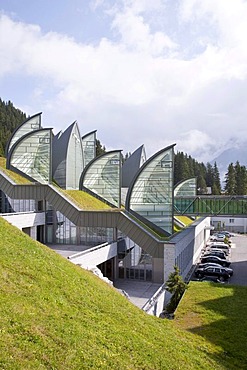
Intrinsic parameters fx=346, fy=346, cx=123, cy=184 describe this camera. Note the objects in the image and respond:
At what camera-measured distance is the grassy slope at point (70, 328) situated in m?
7.20

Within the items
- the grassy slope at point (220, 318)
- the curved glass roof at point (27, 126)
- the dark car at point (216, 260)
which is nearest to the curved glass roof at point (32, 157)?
the curved glass roof at point (27, 126)

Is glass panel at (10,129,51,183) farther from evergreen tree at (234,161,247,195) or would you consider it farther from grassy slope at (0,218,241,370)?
evergreen tree at (234,161,247,195)

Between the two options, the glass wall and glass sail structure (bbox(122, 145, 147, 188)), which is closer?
the glass wall

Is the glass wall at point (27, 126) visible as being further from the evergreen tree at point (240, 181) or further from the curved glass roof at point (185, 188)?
the evergreen tree at point (240, 181)

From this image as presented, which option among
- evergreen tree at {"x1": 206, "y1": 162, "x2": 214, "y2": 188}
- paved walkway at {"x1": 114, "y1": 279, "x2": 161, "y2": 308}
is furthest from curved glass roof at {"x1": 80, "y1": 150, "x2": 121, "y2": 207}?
evergreen tree at {"x1": 206, "y1": 162, "x2": 214, "y2": 188}

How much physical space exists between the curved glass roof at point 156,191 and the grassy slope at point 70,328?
14.8 metres

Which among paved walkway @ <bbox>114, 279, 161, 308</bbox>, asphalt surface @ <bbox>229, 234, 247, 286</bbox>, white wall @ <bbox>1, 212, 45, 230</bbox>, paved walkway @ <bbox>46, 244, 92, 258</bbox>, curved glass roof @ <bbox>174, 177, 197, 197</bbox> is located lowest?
asphalt surface @ <bbox>229, 234, 247, 286</bbox>

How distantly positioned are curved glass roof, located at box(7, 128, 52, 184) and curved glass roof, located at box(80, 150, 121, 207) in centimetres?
425

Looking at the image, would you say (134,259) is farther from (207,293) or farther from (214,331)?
(214,331)

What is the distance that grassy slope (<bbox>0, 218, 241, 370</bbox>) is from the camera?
23.6 feet

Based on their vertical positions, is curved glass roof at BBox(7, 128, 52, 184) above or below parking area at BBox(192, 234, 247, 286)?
above

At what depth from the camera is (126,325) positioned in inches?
405

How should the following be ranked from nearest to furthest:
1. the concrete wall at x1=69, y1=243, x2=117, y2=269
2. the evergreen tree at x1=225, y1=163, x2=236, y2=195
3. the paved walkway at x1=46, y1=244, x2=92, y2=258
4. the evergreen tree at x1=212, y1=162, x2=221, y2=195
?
the concrete wall at x1=69, y1=243, x2=117, y2=269
the paved walkway at x1=46, y1=244, x2=92, y2=258
the evergreen tree at x1=225, y1=163, x2=236, y2=195
the evergreen tree at x1=212, y1=162, x2=221, y2=195

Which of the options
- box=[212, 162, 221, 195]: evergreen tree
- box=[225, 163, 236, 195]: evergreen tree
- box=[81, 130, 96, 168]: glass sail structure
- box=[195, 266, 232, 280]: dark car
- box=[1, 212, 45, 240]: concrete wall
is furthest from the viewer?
box=[212, 162, 221, 195]: evergreen tree
